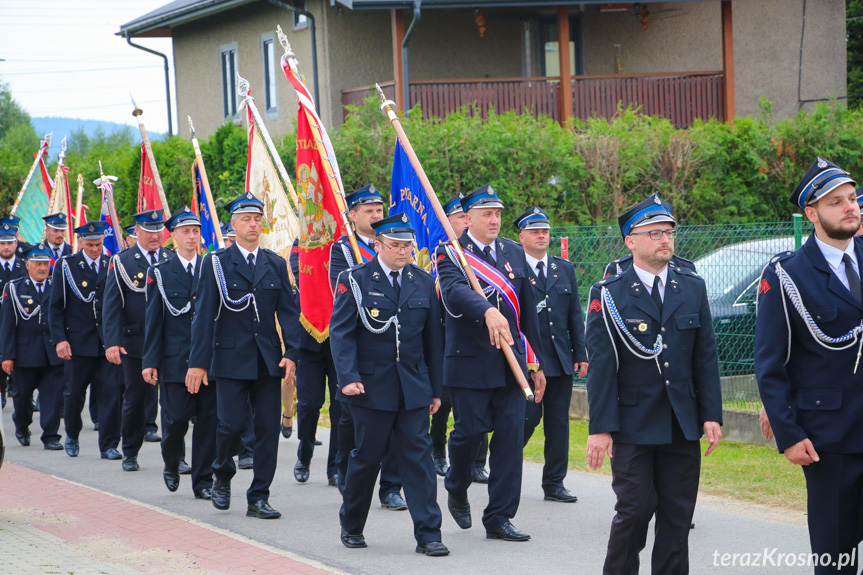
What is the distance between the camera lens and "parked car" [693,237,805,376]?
10.6m

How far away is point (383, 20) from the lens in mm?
23391

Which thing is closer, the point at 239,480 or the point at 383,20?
the point at 239,480

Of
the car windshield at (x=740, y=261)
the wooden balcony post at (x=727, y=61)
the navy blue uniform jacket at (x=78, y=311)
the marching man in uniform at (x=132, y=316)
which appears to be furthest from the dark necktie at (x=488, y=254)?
the wooden balcony post at (x=727, y=61)

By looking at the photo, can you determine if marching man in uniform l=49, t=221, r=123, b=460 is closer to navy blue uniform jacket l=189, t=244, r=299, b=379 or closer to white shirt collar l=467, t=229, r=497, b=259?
navy blue uniform jacket l=189, t=244, r=299, b=379

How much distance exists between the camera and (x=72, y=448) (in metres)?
11.2

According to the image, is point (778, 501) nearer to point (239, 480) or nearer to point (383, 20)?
point (239, 480)

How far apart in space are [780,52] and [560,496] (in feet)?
62.5

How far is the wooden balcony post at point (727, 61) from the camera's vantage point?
22125mm

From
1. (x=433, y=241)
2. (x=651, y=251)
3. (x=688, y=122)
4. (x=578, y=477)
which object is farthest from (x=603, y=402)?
(x=688, y=122)

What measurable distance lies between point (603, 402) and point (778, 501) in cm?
314

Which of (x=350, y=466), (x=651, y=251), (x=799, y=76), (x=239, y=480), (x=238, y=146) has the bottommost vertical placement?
(x=239, y=480)

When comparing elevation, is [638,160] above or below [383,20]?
below

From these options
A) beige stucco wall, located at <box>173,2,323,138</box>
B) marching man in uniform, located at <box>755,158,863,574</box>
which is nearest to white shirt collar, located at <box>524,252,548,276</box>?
marching man in uniform, located at <box>755,158,863,574</box>

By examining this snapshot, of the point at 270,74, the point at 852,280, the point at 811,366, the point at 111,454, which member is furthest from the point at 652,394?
the point at 270,74
